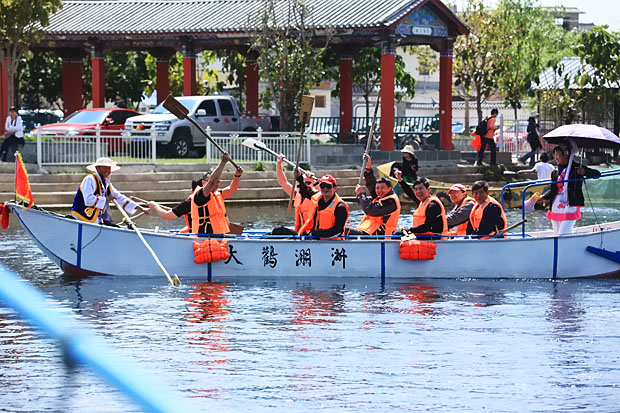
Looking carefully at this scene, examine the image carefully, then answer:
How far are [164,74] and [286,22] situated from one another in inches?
251

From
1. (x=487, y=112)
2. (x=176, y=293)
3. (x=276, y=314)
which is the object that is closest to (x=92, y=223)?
(x=176, y=293)

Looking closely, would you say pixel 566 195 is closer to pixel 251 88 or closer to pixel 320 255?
pixel 320 255

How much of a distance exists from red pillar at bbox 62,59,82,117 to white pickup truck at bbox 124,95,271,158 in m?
7.46

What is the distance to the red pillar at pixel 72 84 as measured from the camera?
37.0m

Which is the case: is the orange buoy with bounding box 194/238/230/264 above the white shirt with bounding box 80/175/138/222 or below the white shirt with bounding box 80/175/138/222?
below

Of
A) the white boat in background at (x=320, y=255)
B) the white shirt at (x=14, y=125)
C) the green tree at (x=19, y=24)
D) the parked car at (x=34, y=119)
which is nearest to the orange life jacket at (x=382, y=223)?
the white boat in background at (x=320, y=255)

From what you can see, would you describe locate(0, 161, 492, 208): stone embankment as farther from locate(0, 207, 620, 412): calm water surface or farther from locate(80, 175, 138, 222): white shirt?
locate(80, 175, 138, 222): white shirt

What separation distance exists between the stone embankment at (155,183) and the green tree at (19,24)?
19.8 feet

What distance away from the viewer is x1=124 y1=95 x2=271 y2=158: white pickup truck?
29344mm

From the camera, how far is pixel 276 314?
1309 cm

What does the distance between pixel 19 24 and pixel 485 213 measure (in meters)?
18.4

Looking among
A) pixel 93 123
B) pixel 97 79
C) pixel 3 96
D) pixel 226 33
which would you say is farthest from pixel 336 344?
pixel 97 79

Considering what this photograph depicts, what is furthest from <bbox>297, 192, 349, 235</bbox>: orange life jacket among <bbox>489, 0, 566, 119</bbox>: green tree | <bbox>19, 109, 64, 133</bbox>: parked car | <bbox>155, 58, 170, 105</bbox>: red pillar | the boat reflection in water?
<bbox>489, 0, 566, 119</bbox>: green tree

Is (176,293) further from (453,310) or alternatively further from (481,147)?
(481,147)
